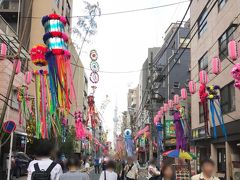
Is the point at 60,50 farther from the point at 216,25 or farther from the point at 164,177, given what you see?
the point at 216,25

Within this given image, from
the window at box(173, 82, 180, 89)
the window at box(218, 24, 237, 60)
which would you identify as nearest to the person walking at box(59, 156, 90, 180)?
the window at box(218, 24, 237, 60)

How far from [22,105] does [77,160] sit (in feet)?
79.8

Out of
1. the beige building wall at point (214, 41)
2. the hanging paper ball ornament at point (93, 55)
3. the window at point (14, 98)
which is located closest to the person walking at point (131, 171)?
the beige building wall at point (214, 41)

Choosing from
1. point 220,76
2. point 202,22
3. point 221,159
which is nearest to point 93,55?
point 202,22

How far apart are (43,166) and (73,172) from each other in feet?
2.18

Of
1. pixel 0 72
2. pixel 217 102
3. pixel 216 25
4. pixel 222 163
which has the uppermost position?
pixel 216 25

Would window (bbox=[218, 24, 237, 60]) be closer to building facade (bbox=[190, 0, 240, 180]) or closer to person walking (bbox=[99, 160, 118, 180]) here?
building facade (bbox=[190, 0, 240, 180])

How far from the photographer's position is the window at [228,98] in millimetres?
23297

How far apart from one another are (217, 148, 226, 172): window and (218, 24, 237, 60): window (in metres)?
6.41

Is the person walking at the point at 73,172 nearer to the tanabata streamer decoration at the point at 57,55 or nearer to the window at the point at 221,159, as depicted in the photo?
the tanabata streamer decoration at the point at 57,55

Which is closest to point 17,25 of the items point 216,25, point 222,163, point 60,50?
point 216,25

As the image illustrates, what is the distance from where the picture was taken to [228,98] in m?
23.9

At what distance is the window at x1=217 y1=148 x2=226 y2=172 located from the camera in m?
26.2

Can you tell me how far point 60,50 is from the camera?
567 inches
